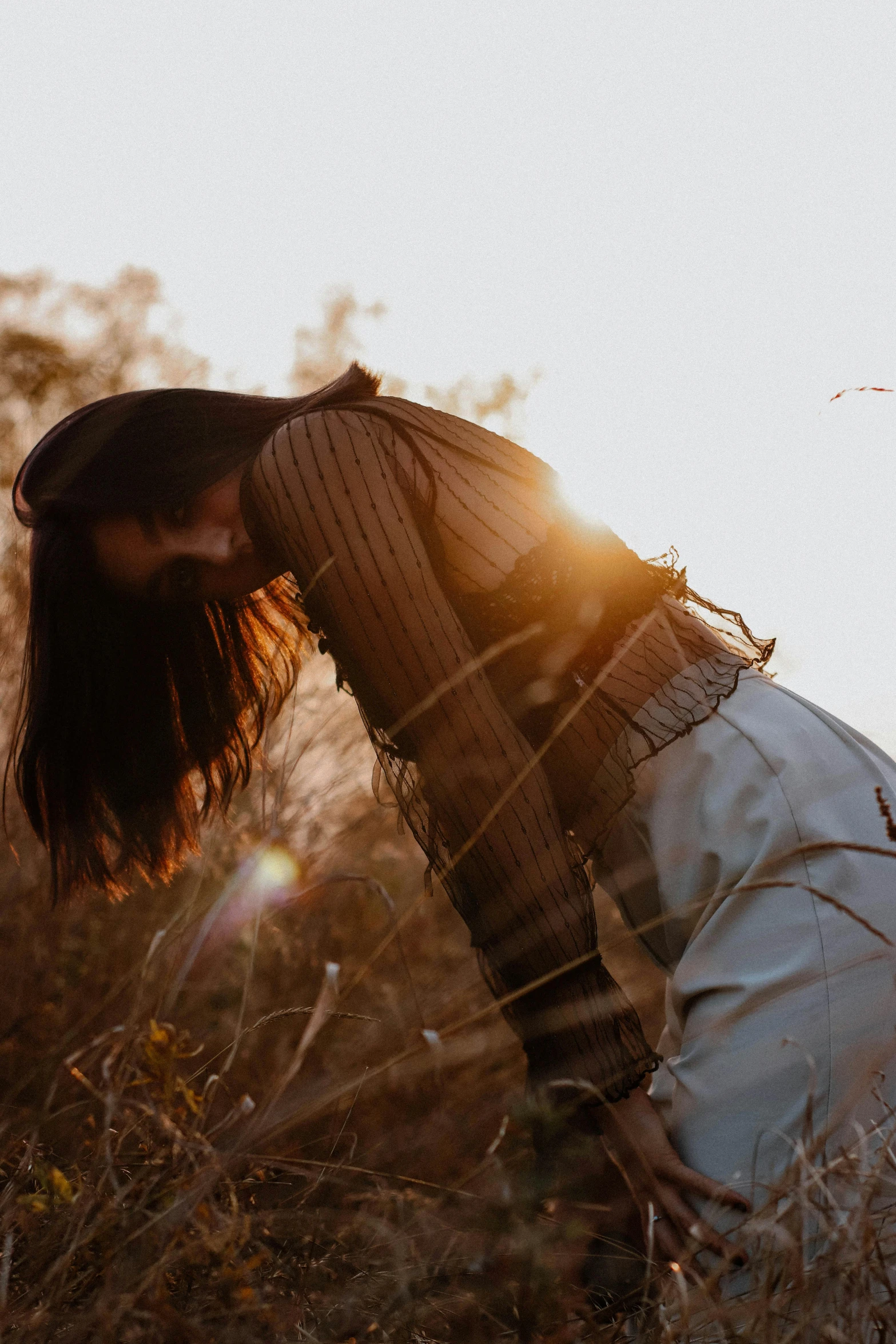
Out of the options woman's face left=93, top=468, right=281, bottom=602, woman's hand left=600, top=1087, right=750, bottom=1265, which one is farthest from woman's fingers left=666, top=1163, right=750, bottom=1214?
woman's face left=93, top=468, right=281, bottom=602

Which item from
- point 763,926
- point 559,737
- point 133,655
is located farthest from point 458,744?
point 133,655

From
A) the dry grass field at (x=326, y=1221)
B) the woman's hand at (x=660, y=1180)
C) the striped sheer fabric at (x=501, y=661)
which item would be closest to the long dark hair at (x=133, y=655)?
the striped sheer fabric at (x=501, y=661)

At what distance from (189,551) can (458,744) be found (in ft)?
1.71

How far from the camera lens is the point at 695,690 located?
0.99 m

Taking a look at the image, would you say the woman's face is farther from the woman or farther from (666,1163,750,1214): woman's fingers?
(666,1163,750,1214): woman's fingers

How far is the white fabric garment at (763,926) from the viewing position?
2.51 ft

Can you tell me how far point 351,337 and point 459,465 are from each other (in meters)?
1.83

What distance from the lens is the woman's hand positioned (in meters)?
0.73

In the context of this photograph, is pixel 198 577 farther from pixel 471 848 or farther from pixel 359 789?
pixel 359 789

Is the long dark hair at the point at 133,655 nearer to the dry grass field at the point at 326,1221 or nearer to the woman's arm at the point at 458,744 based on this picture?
the woman's arm at the point at 458,744

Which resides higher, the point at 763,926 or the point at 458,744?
the point at 458,744

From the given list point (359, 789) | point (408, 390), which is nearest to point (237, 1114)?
point (359, 789)

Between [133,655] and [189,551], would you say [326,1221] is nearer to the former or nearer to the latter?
[189,551]

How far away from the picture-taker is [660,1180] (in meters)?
0.78
